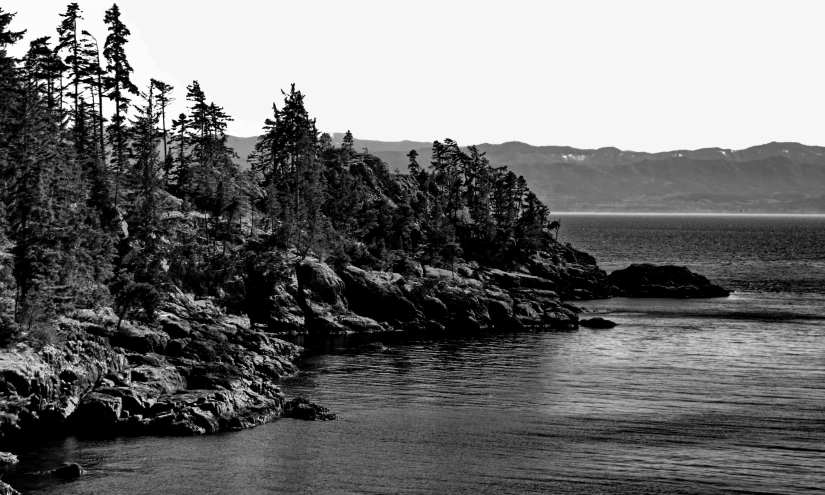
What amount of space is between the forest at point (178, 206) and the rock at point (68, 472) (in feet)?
50.3

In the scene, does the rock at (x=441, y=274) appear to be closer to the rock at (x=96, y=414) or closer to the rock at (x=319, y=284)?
the rock at (x=319, y=284)

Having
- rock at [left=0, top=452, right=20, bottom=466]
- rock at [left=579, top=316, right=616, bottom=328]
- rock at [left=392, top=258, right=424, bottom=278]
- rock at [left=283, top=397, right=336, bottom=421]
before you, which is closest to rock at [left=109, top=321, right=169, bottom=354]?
rock at [left=283, top=397, right=336, bottom=421]

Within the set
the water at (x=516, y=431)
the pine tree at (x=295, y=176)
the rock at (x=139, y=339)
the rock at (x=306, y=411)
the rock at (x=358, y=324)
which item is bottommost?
the water at (x=516, y=431)

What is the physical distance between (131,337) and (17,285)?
1031cm

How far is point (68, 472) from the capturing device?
4838 cm

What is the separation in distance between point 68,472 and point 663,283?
13399 cm

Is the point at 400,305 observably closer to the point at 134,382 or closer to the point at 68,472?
the point at 134,382

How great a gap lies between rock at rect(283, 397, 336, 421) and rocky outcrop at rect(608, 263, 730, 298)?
354 ft

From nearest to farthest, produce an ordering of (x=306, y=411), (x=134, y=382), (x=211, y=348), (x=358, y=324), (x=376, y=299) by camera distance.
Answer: (x=306, y=411), (x=134, y=382), (x=211, y=348), (x=358, y=324), (x=376, y=299)

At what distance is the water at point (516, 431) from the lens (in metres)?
48.9

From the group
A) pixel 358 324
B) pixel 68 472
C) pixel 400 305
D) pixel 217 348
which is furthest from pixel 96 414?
pixel 400 305

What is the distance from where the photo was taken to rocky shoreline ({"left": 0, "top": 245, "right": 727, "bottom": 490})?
58688mm

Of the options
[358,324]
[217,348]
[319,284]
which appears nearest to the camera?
[217,348]

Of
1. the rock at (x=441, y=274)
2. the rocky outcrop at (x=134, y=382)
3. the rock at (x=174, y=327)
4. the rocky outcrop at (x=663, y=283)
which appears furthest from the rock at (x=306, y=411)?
the rocky outcrop at (x=663, y=283)
